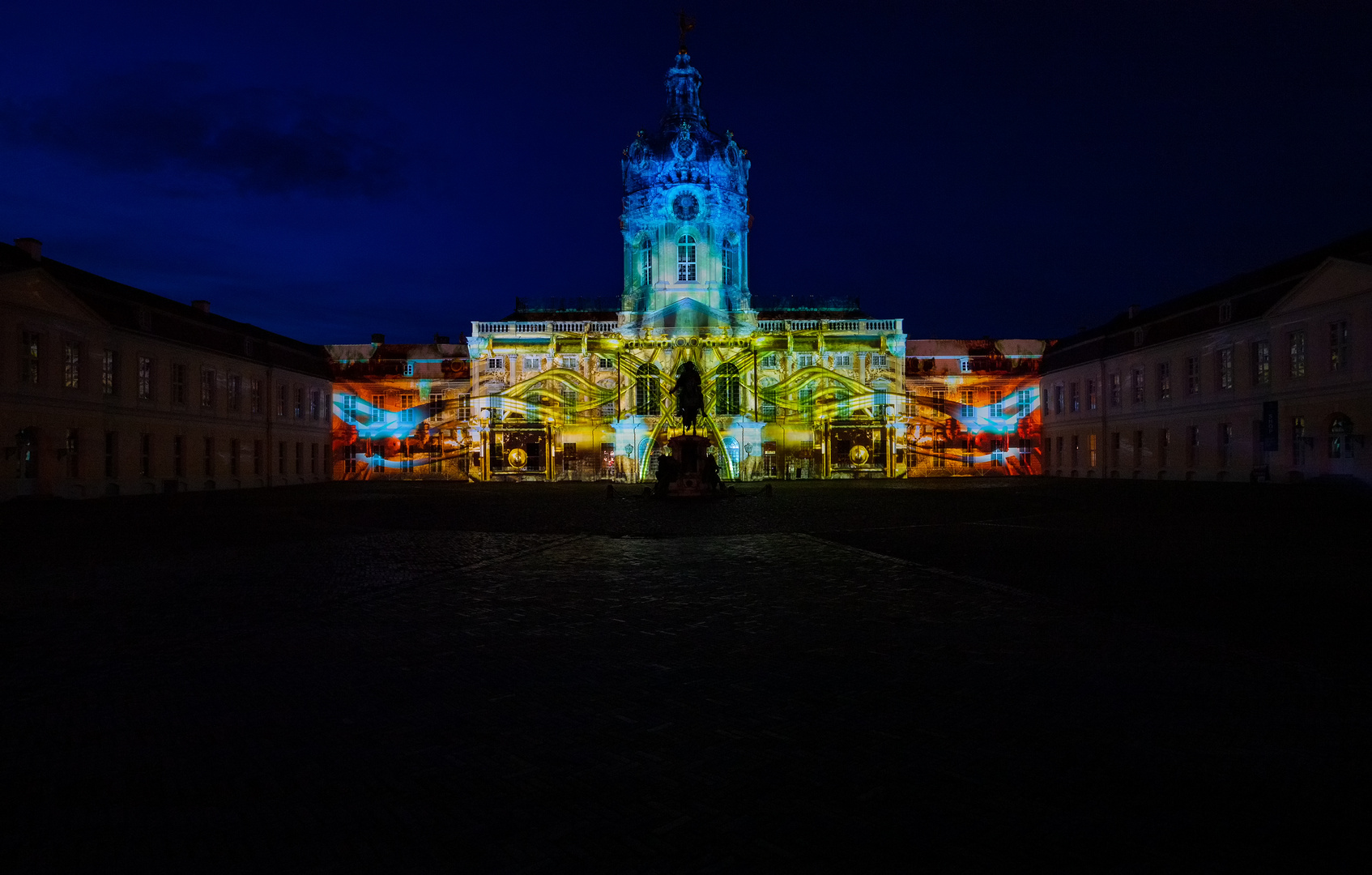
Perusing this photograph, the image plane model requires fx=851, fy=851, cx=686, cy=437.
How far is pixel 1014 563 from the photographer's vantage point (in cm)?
1248

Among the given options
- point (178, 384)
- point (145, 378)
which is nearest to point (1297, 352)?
point (145, 378)

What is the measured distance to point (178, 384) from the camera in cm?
4175

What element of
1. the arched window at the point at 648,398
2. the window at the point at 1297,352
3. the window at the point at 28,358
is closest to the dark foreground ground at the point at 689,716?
the window at the point at 28,358

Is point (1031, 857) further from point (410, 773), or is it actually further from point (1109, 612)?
A: point (1109, 612)

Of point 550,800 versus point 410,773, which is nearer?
point 550,800

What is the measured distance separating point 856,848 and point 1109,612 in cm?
616

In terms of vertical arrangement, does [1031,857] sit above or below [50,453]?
below

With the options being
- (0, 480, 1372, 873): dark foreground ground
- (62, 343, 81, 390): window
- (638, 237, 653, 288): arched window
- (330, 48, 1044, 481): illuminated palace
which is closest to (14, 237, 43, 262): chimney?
(62, 343, 81, 390): window

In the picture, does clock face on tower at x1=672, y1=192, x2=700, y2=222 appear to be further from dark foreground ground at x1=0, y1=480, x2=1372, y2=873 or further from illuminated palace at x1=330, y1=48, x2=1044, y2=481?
dark foreground ground at x1=0, y1=480, x2=1372, y2=873

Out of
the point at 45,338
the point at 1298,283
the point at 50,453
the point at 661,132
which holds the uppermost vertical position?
the point at 661,132

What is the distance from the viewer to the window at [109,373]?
3609 centimetres

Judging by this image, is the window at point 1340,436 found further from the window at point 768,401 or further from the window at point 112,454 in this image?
the window at point 112,454

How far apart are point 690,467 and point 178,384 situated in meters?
27.5

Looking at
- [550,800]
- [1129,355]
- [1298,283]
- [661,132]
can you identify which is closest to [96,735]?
[550,800]
